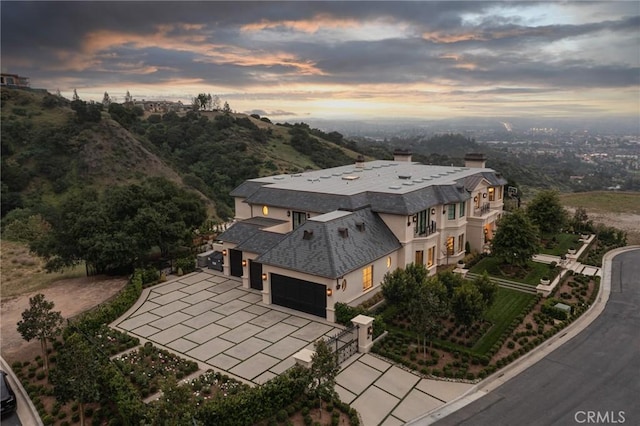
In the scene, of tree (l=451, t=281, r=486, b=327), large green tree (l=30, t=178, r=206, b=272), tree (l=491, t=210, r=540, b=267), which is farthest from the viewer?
tree (l=491, t=210, r=540, b=267)

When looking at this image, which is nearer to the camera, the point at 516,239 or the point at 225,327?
the point at 225,327

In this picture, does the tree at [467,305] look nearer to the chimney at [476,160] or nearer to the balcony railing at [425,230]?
the balcony railing at [425,230]

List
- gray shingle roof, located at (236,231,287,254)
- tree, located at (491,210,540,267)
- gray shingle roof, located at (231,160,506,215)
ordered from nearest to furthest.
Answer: gray shingle roof, located at (236,231,287,254)
gray shingle roof, located at (231,160,506,215)
tree, located at (491,210,540,267)

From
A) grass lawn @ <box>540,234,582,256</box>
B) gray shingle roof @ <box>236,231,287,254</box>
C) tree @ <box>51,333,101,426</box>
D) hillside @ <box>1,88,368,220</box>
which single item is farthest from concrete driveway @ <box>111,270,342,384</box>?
hillside @ <box>1,88,368,220</box>

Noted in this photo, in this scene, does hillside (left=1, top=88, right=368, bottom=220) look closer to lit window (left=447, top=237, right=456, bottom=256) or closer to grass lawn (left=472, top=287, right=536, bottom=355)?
lit window (left=447, top=237, right=456, bottom=256)

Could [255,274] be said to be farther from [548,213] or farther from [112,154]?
[112,154]

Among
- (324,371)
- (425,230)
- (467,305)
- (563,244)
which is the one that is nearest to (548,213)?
(563,244)

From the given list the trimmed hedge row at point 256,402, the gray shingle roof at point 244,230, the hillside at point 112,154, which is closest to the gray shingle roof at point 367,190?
the gray shingle roof at point 244,230

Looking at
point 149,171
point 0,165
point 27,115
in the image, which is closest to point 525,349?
point 149,171
